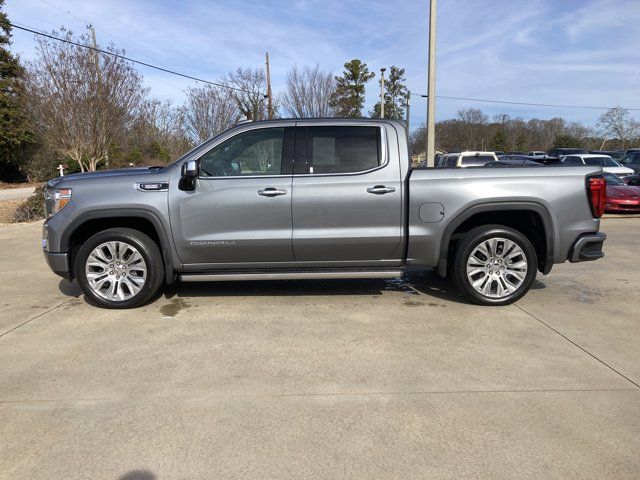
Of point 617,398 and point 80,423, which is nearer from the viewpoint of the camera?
point 80,423

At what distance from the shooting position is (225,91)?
26.3 m

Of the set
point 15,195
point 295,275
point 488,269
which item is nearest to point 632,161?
point 488,269

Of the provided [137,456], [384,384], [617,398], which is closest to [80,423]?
[137,456]

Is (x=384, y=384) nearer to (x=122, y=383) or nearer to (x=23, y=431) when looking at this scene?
(x=122, y=383)

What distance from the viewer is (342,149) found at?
5.11 meters

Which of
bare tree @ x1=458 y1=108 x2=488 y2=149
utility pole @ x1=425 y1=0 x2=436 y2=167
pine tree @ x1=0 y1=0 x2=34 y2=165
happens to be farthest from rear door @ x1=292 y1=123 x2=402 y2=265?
bare tree @ x1=458 y1=108 x2=488 y2=149

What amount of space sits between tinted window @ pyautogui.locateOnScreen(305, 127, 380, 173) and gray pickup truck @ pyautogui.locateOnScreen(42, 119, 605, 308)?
1 centimetres

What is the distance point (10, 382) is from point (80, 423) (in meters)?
0.97

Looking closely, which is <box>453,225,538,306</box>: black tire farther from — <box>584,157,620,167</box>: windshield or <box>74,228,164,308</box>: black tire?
<box>584,157,620,167</box>: windshield

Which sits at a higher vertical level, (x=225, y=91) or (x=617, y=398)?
(x=225, y=91)

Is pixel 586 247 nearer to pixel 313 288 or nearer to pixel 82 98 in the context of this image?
pixel 313 288

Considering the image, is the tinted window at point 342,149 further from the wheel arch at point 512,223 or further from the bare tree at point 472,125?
the bare tree at point 472,125

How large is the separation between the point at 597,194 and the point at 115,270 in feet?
17.0

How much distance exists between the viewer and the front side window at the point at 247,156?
5016mm
